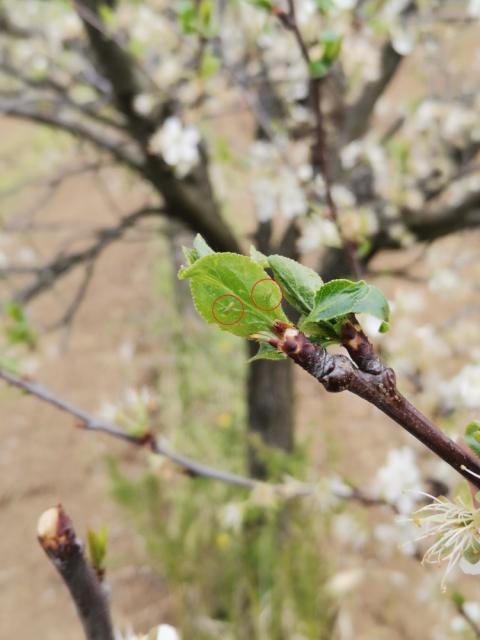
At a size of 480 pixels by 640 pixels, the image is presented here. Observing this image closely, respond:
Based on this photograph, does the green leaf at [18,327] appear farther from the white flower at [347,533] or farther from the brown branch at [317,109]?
the white flower at [347,533]

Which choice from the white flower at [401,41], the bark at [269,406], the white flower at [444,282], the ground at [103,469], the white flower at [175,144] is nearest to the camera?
the white flower at [401,41]

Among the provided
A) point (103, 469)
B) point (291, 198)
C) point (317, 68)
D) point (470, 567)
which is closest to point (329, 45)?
point (317, 68)

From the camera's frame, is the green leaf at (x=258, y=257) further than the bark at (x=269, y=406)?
No

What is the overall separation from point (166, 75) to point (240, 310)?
62.8 inches

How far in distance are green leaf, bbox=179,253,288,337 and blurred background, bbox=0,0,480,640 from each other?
0.47m

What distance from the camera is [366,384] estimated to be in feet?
0.99

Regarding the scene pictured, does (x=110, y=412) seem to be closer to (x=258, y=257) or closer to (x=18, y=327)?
(x=18, y=327)

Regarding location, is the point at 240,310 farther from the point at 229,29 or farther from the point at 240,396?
the point at 240,396

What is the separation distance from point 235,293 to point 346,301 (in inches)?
2.0

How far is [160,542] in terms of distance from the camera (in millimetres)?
2312

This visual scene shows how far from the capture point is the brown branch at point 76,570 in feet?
1.13

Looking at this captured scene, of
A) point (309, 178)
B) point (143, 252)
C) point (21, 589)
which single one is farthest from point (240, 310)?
point (143, 252)

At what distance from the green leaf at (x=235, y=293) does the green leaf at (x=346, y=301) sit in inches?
0.7

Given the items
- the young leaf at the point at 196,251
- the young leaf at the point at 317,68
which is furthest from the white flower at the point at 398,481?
the young leaf at the point at 196,251
